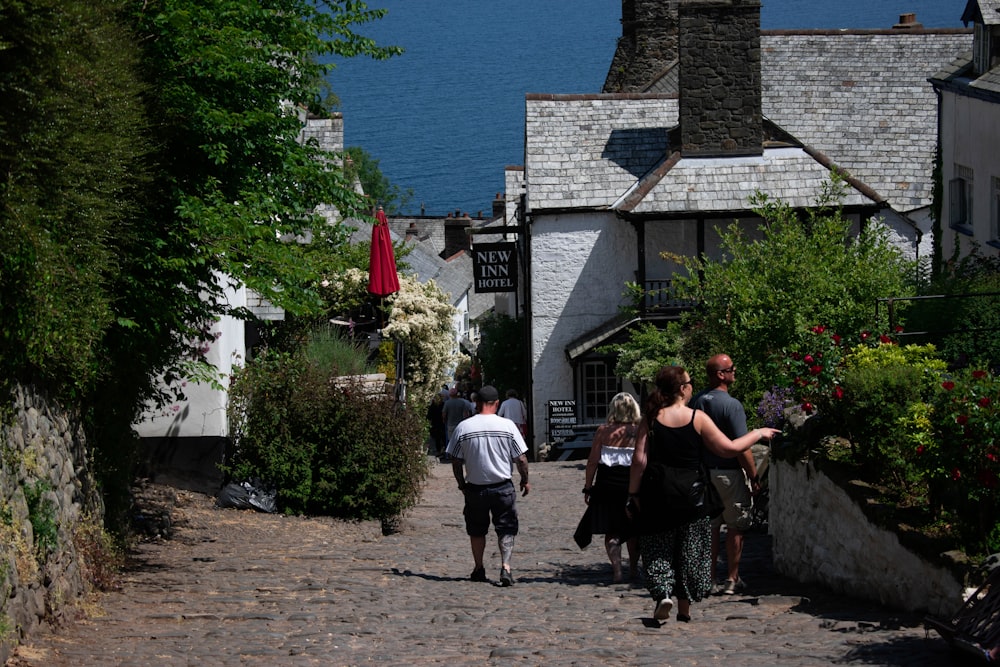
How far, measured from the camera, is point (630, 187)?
29516 mm

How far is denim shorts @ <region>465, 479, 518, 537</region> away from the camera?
11234mm

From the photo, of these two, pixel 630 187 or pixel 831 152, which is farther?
pixel 831 152

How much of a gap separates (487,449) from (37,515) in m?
3.80

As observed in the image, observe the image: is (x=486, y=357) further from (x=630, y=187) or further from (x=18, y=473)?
(x=18, y=473)

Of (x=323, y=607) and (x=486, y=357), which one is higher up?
(x=486, y=357)

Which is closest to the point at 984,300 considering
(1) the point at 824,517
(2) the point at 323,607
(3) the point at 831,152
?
(1) the point at 824,517

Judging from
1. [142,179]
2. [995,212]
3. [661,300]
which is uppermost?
[995,212]

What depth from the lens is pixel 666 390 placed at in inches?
339

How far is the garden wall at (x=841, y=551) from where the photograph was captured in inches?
325

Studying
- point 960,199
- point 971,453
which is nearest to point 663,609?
point 971,453

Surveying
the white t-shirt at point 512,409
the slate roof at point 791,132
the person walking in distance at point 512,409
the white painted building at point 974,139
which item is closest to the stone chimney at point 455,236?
the slate roof at point 791,132

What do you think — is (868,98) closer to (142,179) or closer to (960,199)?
(960,199)

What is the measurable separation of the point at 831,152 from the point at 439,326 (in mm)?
10153

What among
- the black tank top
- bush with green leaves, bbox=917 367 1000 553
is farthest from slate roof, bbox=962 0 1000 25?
the black tank top
